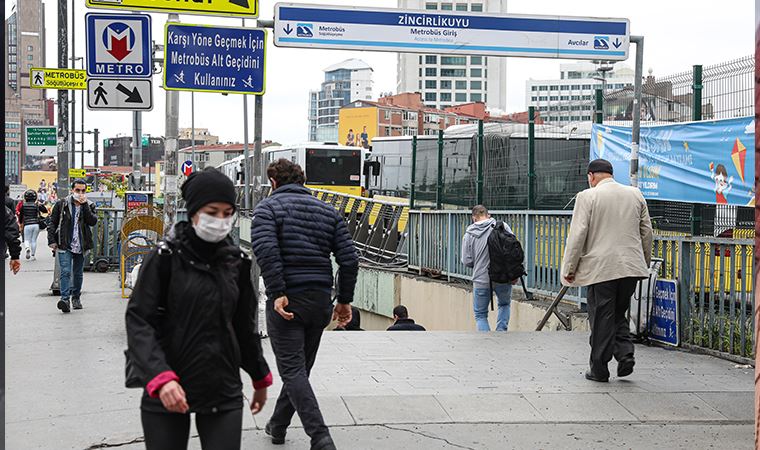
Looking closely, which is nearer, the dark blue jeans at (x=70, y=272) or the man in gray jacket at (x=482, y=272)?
the man in gray jacket at (x=482, y=272)

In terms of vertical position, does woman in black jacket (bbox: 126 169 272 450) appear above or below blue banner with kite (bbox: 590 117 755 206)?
below

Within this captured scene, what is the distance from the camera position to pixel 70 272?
1392 centimetres

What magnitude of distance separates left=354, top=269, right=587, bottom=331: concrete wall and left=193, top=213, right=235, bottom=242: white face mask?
8.55m

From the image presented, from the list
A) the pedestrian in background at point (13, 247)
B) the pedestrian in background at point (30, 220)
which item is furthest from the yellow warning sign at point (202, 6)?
the pedestrian in background at point (30, 220)

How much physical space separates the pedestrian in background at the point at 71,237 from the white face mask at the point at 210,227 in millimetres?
10330

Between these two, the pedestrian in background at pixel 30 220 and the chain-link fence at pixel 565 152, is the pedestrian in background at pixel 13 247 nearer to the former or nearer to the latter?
the chain-link fence at pixel 565 152

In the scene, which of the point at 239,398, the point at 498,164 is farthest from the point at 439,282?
the point at 239,398

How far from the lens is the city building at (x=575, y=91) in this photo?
16594mm

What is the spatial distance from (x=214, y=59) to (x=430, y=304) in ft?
27.4

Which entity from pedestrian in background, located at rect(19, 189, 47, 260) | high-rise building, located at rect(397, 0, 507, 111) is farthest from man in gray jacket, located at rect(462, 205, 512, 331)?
high-rise building, located at rect(397, 0, 507, 111)

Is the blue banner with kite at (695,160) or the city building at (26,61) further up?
the city building at (26,61)

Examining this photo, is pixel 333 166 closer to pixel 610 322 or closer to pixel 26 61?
pixel 610 322

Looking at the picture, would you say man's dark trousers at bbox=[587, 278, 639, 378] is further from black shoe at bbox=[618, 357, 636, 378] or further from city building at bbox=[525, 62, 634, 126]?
city building at bbox=[525, 62, 634, 126]

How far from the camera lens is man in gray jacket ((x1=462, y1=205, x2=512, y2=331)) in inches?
496
